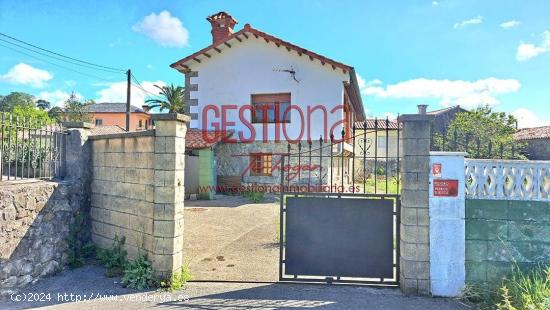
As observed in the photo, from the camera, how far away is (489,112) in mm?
18922

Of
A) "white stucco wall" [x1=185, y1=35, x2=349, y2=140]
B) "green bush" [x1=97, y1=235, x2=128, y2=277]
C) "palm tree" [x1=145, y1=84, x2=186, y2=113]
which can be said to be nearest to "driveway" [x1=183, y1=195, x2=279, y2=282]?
"green bush" [x1=97, y1=235, x2=128, y2=277]

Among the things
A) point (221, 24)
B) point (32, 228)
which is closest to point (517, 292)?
point (32, 228)

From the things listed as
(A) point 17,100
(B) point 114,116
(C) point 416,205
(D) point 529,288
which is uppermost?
(A) point 17,100

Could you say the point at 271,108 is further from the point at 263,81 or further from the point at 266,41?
the point at 266,41

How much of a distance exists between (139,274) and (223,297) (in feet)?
4.17

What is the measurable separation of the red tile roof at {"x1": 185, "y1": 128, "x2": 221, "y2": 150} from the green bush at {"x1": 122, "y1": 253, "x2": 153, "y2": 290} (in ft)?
27.4

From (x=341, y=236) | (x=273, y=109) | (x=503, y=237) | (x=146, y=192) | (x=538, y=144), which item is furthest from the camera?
(x=538, y=144)

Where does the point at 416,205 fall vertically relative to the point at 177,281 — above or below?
above

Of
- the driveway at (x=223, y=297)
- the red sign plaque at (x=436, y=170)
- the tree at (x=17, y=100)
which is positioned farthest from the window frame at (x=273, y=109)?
the tree at (x=17, y=100)

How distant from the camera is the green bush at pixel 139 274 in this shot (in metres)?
4.43

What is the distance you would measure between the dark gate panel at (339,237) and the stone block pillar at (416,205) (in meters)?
0.34

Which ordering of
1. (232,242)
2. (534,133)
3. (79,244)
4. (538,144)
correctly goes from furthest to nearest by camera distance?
1. (534,133)
2. (538,144)
3. (232,242)
4. (79,244)

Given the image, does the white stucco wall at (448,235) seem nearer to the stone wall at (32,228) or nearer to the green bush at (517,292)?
the green bush at (517,292)

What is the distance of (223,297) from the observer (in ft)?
13.6
